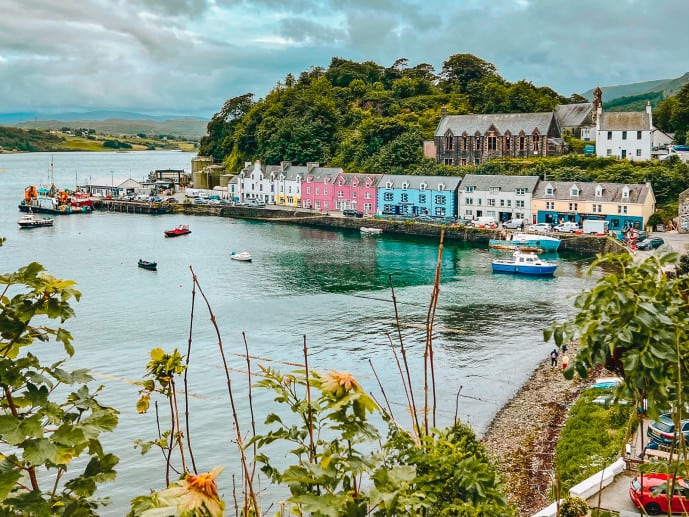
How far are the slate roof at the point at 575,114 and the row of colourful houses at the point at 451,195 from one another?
15.5 meters

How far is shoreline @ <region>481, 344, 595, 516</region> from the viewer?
1391 centimetres

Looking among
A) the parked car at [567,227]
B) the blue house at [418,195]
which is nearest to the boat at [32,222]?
the blue house at [418,195]

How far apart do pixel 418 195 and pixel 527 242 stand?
12896mm

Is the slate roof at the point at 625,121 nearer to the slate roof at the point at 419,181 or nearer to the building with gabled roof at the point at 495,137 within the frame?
the building with gabled roof at the point at 495,137

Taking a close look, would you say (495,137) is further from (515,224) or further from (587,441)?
(587,441)

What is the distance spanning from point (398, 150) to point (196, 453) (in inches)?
1929

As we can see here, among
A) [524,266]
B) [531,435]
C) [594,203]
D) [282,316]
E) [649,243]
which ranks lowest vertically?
[531,435]

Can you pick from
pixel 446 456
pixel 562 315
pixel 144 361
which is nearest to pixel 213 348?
pixel 144 361

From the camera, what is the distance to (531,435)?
55.6 ft

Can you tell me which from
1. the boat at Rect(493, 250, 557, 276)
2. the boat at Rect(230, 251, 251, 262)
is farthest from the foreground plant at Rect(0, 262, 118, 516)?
the boat at Rect(230, 251, 251, 262)

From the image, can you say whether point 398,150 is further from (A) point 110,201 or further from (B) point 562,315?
(B) point 562,315

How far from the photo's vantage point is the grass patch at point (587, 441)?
13867mm

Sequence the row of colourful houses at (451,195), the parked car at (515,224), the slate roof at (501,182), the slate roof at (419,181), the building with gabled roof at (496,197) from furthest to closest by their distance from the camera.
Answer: the slate roof at (419,181), the slate roof at (501,182), the building with gabled roof at (496,197), the parked car at (515,224), the row of colourful houses at (451,195)

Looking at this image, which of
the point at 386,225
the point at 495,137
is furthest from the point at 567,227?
the point at 495,137
